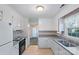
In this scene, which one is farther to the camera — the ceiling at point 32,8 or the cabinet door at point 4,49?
the ceiling at point 32,8

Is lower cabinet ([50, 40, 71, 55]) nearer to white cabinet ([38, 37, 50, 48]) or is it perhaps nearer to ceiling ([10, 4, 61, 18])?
ceiling ([10, 4, 61, 18])

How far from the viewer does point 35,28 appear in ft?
36.6

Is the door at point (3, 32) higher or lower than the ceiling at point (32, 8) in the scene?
lower

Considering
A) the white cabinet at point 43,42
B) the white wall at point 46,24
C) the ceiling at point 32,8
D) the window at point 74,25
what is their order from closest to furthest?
the window at point 74,25 → the ceiling at point 32,8 → the white cabinet at point 43,42 → the white wall at point 46,24

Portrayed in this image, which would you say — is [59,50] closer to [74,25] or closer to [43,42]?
[74,25]

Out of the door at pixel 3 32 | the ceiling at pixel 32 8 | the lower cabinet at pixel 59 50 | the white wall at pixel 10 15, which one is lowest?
the lower cabinet at pixel 59 50

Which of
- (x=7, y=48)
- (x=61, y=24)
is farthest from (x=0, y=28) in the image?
(x=61, y=24)

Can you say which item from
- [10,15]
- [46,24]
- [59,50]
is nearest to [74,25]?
[59,50]

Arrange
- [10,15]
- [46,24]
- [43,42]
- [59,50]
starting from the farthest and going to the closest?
[46,24] → [43,42] → [10,15] → [59,50]

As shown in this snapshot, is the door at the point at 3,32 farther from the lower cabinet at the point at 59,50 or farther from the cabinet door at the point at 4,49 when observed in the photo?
the lower cabinet at the point at 59,50

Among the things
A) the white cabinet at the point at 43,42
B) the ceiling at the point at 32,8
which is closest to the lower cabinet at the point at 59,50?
the ceiling at the point at 32,8
